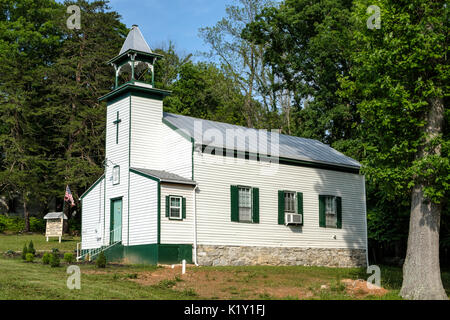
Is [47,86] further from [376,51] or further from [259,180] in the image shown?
[376,51]

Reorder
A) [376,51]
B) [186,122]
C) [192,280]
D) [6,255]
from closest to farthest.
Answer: [376,51] < [192,280] < [6,255] < [186,122]

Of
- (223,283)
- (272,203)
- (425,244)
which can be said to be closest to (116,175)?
(272,203)

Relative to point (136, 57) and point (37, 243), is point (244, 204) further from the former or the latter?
point (37, 243)

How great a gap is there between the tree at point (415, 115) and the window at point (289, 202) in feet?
26.0

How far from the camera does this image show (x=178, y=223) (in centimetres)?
2002

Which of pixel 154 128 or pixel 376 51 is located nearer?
pixel 376 51

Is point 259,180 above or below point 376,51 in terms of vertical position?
below

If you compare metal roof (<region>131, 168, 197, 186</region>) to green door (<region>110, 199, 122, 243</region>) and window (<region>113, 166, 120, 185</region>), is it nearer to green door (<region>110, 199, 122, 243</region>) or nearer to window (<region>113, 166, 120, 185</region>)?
window (<region>113, 166, 120, 185</region>)

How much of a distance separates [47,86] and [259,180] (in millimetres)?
19878

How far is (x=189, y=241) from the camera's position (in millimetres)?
20156

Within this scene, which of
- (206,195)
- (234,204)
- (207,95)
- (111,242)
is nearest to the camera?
(206,195)

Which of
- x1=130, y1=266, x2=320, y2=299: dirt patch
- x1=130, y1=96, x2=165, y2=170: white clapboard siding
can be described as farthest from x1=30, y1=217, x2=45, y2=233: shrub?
x1=130, y1=266, x2=320, y2=299: dirt patch

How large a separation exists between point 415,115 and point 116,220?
41.2 feet
